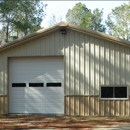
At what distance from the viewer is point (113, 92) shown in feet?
40.5

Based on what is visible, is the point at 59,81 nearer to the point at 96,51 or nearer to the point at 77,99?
the point at 77,99

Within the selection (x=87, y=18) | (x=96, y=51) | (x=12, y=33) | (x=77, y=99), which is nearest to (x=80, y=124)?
(x=77, y=99)

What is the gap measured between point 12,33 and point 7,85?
108 feet

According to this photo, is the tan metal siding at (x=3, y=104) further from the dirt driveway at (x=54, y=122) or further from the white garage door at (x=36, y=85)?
the dirt driveway at (x=54, y=122)

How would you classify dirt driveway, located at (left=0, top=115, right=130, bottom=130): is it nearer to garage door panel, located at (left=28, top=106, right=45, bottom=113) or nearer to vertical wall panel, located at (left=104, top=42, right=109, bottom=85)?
garage door panel, located at (left=28, top=106, right=45, bottom=113)

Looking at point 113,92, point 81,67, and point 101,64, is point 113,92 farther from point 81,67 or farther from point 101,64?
point 81,67

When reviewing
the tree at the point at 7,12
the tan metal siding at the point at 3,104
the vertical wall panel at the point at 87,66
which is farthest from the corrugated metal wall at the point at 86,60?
the tree at the point at 7,12

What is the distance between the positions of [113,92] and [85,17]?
40.7 meters

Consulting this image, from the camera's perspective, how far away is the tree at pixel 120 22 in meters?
44.3

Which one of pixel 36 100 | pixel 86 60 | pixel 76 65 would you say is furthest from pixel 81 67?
pixel 36 100

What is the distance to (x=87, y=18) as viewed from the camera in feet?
169

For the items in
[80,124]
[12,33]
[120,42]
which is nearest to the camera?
[80,124]

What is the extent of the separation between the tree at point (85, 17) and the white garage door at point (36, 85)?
122 feet

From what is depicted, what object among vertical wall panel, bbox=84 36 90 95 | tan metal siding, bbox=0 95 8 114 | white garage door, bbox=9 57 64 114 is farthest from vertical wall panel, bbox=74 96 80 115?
tan metal siding, bbox=0 95 8 114
